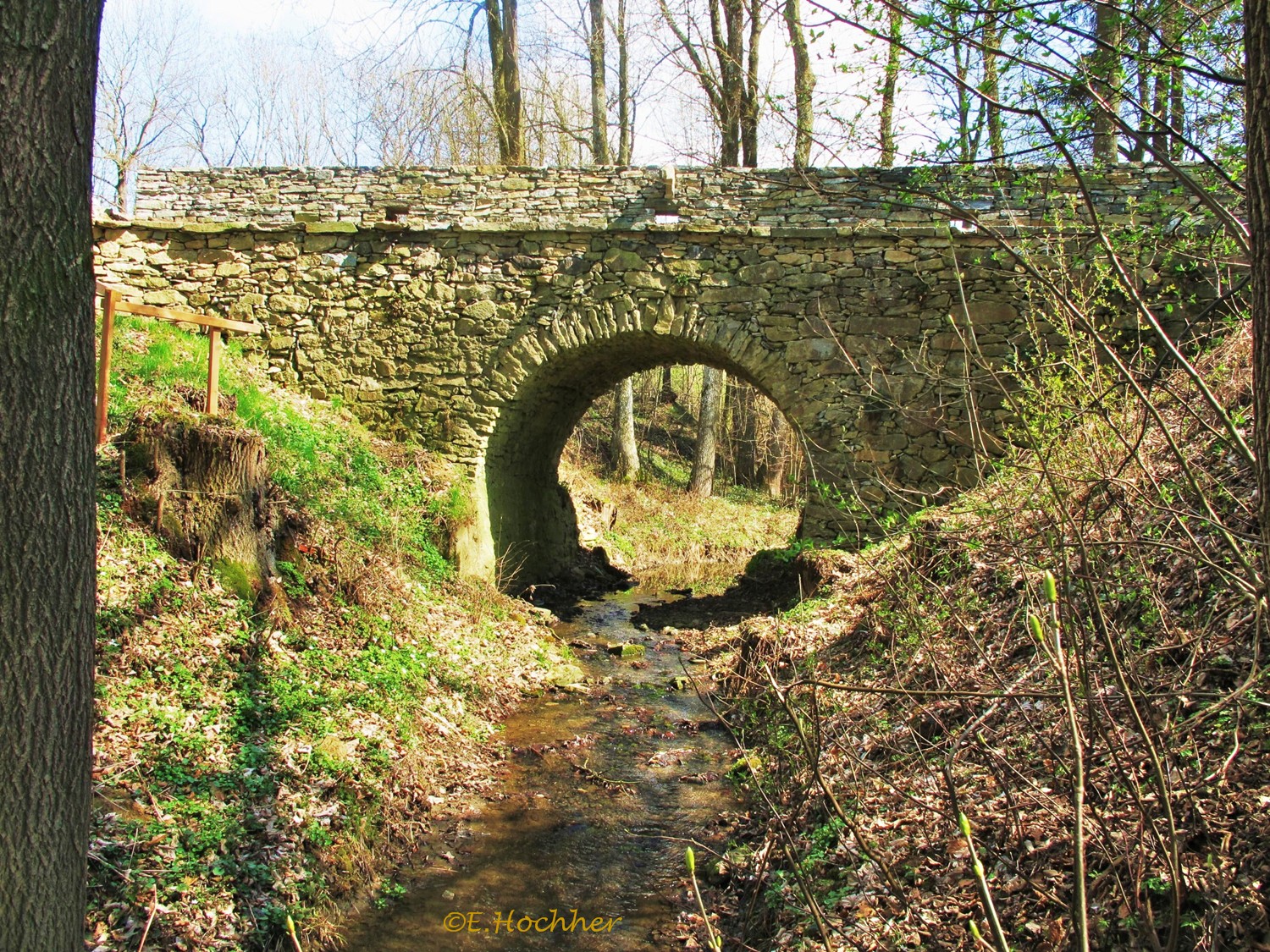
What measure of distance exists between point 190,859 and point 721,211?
24.7ft

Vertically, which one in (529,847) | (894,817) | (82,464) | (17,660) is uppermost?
(82,464)

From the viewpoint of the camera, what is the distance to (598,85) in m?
16.3

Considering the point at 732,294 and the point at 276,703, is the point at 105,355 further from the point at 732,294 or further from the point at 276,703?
the point at 732,294

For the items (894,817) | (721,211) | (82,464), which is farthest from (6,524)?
(721,211)

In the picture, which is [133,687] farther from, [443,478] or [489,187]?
[489,187]

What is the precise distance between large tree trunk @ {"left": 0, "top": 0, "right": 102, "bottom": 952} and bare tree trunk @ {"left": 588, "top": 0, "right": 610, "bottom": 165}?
14.6m

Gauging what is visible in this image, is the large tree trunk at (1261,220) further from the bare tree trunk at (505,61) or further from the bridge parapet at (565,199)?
the bare tree trunk at (505,61)

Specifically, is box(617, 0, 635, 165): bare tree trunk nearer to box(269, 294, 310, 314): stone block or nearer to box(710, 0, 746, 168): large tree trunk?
box(710, 0, 746, 168): large tree trunk

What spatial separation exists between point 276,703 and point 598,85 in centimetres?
1418

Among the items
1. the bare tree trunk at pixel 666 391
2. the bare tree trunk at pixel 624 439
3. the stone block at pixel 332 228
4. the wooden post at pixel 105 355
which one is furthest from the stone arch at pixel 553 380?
the bare tree trunk at pixel 666 391

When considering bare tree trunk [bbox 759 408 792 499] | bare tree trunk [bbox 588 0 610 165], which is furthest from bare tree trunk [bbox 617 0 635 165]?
bare tree trunk [bbox 759 408 792 499]

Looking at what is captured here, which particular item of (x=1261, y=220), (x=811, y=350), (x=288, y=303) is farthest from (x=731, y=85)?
(x=1261, y=220)

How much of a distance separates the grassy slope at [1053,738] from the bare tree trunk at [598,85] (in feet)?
40.2

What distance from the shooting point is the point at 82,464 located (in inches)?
90.0
